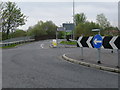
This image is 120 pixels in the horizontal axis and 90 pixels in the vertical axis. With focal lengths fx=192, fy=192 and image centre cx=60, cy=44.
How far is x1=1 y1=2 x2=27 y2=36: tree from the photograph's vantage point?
145ft

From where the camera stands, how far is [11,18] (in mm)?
45844

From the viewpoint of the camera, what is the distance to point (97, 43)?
9.28 meters

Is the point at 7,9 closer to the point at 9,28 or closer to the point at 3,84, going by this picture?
the point at 9,28

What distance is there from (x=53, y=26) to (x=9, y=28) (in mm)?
43035

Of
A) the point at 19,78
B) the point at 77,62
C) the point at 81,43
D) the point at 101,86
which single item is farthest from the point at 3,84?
the point at 81,43

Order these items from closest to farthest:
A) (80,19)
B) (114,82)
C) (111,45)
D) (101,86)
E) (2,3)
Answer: (101,86)
(114,82)
(111,45)
(2,3)
(80,19)

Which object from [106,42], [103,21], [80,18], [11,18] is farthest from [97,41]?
[80,18]

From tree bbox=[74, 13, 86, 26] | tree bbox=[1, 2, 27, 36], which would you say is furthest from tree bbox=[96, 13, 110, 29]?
tree bbox=[1, 2, 27, 36]

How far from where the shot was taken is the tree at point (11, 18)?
44.1 meters

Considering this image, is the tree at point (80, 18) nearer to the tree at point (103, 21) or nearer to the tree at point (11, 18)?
the tree at point (103, 21)

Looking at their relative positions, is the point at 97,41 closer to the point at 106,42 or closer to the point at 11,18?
the point at 106,42

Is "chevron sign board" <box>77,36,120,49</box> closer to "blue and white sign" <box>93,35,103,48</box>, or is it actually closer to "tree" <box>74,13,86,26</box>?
"blue and white sign" <box>93,35,103,48</box>

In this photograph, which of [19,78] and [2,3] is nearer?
[19,78]

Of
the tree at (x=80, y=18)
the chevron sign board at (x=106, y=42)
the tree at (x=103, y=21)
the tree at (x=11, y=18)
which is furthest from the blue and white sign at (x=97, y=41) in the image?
the tree at (x=80, y=18)
